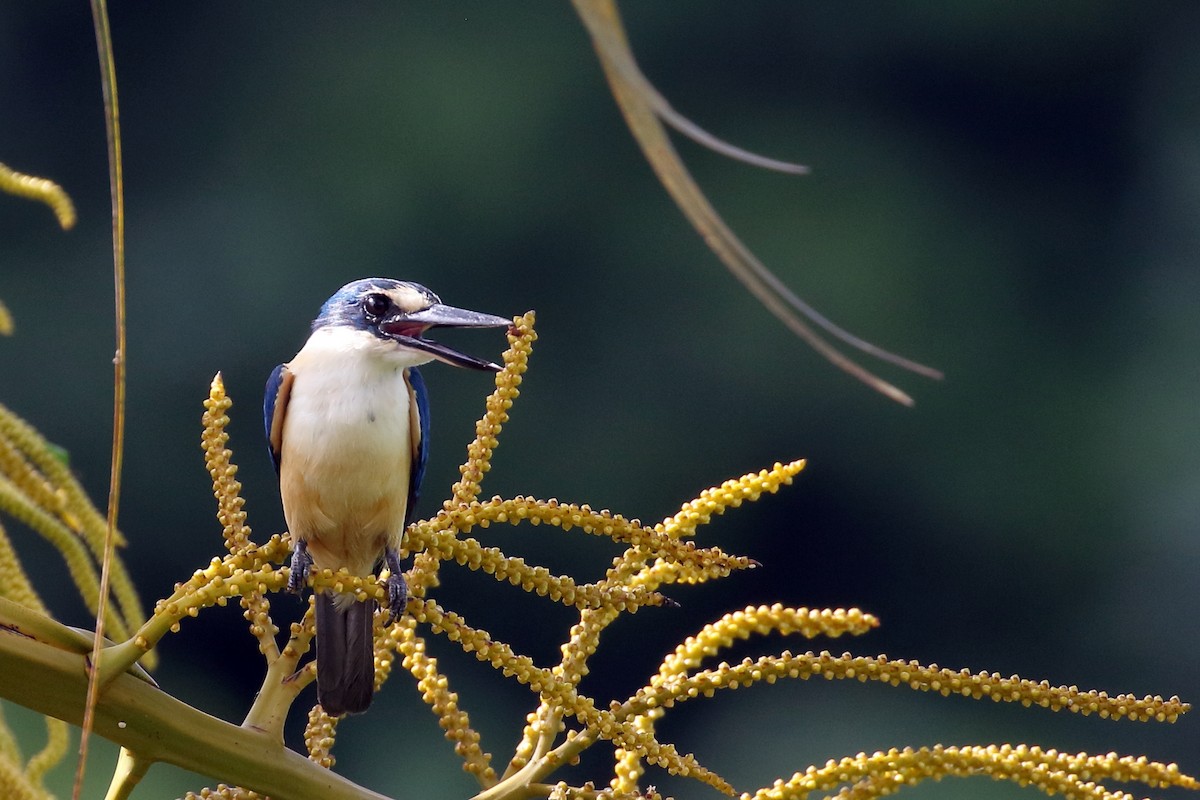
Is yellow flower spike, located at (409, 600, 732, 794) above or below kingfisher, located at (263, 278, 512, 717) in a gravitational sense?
below

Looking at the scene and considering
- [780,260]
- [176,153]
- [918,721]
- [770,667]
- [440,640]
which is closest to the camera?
[770,667]

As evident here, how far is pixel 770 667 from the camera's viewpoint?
3.57ft

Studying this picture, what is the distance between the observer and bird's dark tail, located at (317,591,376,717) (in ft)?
5.08

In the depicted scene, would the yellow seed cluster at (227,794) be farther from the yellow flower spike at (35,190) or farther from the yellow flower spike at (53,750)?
the yellow flower spike at (35,190)

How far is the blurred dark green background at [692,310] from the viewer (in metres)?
11.2

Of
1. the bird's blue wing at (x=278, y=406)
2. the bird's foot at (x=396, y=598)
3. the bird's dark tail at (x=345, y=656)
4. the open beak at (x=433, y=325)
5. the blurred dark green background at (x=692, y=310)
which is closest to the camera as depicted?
the bird's foot at (x=396, y=598)

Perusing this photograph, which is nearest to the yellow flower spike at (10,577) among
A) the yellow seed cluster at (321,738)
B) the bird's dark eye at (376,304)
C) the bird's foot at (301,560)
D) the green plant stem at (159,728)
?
the green plant stem at (159,728)

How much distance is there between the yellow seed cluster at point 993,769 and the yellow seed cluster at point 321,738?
313mm

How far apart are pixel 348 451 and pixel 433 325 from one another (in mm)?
202

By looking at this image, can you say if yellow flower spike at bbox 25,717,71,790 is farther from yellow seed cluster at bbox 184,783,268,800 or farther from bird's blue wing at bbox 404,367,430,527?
bird's blue wing at bbox 404,367,430,527

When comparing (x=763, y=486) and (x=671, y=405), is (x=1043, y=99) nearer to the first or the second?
(x=671, y=405)

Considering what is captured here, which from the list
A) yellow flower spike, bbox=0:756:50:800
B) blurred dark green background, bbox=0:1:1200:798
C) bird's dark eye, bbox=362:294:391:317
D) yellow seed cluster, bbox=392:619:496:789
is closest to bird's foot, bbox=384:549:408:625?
yellow seed cluster, bbox=392:619:496:789

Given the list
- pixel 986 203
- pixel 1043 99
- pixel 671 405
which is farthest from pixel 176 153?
pixel 1043 99

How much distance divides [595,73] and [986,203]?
3.62 meters
